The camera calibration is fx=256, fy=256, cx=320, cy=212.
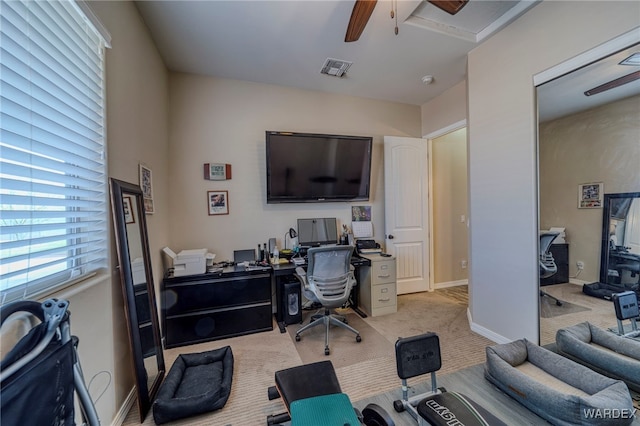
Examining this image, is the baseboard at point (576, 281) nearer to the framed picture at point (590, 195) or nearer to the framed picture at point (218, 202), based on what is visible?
the framed picture at point (590, 195)

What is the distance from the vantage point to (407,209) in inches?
153

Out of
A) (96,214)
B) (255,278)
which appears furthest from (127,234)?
(255,278)

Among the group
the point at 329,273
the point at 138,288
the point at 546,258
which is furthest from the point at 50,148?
the point at 546,258

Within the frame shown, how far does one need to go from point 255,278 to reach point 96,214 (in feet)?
5.26

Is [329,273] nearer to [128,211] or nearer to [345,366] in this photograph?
[345,366]

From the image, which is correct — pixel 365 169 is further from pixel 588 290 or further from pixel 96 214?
pixel 96 214

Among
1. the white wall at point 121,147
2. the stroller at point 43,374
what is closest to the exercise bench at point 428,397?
the stroller at point 43,374

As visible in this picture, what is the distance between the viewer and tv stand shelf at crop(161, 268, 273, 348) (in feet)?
8.45

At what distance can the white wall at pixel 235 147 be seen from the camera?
10.1 ft

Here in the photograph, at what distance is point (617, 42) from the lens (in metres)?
1.70

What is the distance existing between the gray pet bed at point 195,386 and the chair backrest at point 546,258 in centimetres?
272

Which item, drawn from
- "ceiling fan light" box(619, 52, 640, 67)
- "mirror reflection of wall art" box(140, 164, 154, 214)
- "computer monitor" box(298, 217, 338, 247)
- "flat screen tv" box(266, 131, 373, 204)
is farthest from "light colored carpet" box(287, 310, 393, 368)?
"ceiling fan light" box(619, 52, 640, 67)

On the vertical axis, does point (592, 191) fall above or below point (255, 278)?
above

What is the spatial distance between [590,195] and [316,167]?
2625mm
